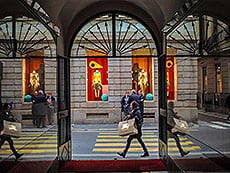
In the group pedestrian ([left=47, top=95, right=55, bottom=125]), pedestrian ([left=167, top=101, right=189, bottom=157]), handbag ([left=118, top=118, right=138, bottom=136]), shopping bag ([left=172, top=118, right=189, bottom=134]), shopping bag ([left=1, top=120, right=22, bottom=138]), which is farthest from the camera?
handbag ([left=118, top=118, right=138, bottom=136])

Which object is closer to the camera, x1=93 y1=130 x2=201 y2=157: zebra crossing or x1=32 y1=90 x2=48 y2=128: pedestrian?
x1=32 y1=90 x2=48 y2=128: pedestrian

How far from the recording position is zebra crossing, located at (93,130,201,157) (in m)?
7.79

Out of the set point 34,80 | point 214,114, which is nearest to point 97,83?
point 34,80

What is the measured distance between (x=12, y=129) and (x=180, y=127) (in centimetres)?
429

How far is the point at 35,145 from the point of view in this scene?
682 centimetres

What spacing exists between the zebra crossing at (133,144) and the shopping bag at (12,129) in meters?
3.38

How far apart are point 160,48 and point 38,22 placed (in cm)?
437

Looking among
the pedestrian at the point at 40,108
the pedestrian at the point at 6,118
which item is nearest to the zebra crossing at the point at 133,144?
the pedestrian at the point at 40,108

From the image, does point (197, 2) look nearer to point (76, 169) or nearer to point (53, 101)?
point (53, 101)

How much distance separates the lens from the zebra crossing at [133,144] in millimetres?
7794

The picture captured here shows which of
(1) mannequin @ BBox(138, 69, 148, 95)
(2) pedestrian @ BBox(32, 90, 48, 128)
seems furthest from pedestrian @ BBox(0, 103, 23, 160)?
(1) mannequin @ BBox(138, 69, 148, 95)

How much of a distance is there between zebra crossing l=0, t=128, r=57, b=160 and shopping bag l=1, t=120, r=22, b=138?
0.35ft

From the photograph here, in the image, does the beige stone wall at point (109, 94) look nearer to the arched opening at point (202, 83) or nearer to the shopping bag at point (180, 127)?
the arched opening at point (202, 83)

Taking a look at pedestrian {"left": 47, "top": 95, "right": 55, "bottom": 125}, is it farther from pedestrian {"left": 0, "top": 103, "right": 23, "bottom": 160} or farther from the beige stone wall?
the beige stone wall
